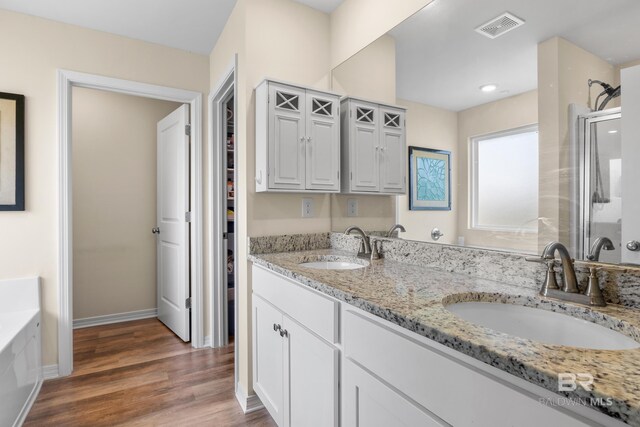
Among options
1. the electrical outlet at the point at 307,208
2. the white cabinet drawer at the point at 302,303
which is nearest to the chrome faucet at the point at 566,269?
the white cabinet drawer at the point at 302,303

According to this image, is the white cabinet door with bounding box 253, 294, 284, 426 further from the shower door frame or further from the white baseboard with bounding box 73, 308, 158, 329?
the white baseboard with bounding box 73, 308, 158, 329

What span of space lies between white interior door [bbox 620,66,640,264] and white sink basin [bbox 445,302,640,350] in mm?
254

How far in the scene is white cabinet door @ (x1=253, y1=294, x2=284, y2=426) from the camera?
1568 mm

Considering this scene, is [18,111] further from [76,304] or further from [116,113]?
[76,304]

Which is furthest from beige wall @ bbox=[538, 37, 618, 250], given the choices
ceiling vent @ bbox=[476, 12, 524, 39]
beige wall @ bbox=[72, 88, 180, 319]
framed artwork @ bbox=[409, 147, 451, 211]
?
beige wall @ bbox=[72, 88, 180, 319]

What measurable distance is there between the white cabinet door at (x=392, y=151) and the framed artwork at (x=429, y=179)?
0.08 metres

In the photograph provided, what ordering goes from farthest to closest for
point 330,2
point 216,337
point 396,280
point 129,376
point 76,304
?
point 76,304, point 216,337, point 129,376, point 330,2, point 396,280

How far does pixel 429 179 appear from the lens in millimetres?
1507

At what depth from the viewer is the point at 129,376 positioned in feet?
7.48

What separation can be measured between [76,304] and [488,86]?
3.77 meters

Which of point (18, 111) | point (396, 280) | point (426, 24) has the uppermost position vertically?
point (426, 24)

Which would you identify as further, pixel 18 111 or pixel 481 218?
pixel 18 111

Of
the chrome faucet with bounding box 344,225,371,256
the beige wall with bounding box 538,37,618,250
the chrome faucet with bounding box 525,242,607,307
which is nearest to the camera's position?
the chrome faucet with bounding box 525,242,607,307

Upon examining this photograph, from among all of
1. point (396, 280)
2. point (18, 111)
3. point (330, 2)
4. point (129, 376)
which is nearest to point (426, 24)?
point (330, 2)
